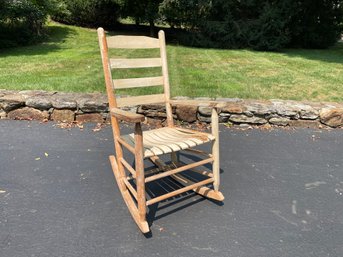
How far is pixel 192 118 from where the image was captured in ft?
13.3

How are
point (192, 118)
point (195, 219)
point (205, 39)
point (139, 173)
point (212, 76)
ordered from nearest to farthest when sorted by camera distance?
point (139, 173) < point (195, 219) < point (192, 118) < point (212, 76) < point (205, 39)

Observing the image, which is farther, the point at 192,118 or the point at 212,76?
the point at 212,76

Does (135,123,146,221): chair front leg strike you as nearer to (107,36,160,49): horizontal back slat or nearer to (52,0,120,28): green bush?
(107,36,160,49): horizontal back slat

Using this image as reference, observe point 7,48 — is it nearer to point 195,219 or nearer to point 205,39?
point 205,39

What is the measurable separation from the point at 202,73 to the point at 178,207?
4.24 metres

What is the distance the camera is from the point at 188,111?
4004mm

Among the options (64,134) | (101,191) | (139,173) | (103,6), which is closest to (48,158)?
(64,134)

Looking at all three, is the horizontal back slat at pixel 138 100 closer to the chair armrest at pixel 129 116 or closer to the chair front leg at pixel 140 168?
the chair armrest at pixel 129 116

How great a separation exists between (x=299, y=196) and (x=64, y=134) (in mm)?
2658

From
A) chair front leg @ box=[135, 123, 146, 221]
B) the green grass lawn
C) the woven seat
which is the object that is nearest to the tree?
the green grass lawn

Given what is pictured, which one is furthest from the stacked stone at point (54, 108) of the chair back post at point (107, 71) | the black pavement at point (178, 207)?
the chair back post at point (107, 71)

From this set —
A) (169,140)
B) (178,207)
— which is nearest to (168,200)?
(178,207)

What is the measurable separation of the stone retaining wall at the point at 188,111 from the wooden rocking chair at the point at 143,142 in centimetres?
114

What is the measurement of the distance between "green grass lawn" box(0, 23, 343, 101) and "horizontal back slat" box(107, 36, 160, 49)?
6.38ft
